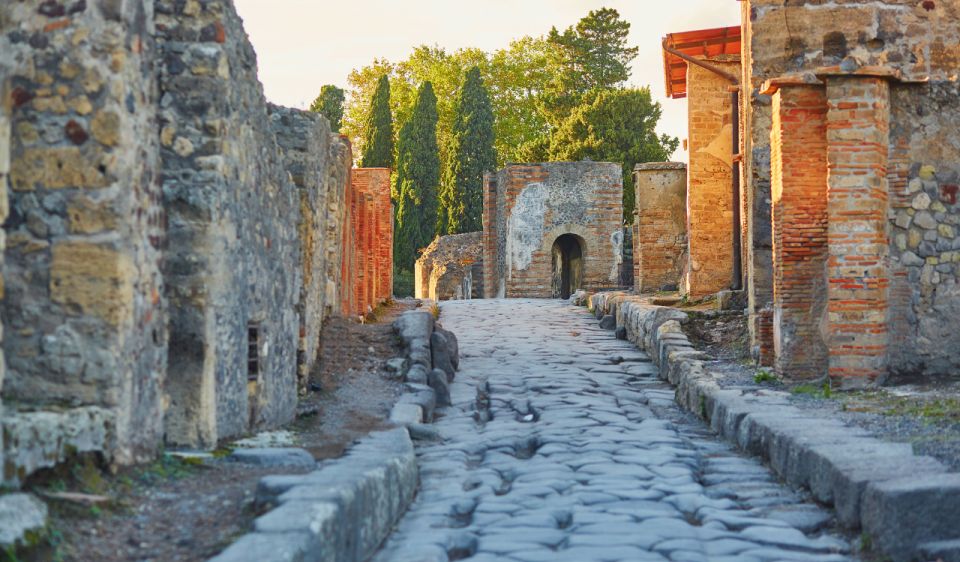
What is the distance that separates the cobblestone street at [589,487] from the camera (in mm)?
5336

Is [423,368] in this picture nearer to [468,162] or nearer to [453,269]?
[453,269]

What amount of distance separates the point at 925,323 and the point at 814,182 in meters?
1.52

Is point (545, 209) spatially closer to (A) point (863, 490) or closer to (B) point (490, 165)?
(B) point (490, 165)

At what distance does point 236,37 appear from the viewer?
21.5 ft

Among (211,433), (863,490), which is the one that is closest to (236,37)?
(211,433)

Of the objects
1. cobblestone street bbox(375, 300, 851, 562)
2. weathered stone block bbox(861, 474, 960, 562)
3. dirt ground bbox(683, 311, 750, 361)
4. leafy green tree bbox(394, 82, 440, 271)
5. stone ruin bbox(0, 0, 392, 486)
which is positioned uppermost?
leafy green tree bbox(394, 82, 440, 271)

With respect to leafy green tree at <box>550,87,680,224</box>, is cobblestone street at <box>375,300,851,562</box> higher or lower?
lower

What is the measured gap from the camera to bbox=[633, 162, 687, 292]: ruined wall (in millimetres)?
22203

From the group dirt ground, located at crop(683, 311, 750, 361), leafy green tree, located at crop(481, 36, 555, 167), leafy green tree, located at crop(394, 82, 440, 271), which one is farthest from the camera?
leafy green tree, located at crop(481, 36, 555, 167)

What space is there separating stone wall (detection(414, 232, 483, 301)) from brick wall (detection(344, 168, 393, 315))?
35.0ft

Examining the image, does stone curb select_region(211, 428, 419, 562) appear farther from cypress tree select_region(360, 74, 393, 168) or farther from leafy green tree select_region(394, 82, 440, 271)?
cypress tree select_region(360, 74, 393, 168)

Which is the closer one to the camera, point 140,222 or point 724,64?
point 140,222

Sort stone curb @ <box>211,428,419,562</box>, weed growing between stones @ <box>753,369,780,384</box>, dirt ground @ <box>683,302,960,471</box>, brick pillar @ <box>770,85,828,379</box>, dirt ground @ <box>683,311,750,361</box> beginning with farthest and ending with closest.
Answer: dirt ground @ <box>683,311,750,361</box>, weed growing between stones @ <box>753,369,780,384</box>, brick pillar @ <box>770,85,828,379</box>, dirt ground @ <box>683,302,960,471</box>, stone curb @ <box>211,428,419,562</box>

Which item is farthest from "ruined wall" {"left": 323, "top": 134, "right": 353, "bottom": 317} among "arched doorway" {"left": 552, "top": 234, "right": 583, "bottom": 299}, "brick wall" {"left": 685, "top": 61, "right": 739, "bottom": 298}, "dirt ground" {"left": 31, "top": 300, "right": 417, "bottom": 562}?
"arched doorway" {"left": 552, "top": 234, "right": 583, "bottom": 299}
